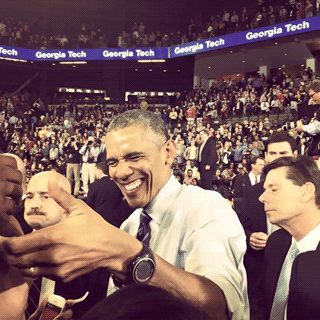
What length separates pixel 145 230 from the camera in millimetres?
1546

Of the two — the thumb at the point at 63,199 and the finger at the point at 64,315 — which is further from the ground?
the thumb at the point at 63,199

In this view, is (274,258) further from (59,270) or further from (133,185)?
(59,270)

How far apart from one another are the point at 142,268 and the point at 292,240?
4.63 ft

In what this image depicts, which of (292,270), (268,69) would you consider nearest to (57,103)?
(268,69)

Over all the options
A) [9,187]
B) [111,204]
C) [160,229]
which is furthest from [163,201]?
[111,204]

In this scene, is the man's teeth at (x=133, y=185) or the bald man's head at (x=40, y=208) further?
the bald man's head at (x=40, y=208)

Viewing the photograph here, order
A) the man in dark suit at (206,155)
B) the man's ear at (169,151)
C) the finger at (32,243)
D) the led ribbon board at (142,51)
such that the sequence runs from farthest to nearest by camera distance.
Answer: the led ribbon board at (142,51), the man in dark suit at (206,155), the man's ear at (169,151), the finger at (32,243)

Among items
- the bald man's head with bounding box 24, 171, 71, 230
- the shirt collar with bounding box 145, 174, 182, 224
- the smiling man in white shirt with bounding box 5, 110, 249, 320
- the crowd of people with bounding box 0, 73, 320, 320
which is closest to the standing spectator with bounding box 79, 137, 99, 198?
the crowd of people with bounding box 0, 73, 320, 320

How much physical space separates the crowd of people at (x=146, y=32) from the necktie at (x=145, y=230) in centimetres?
2061

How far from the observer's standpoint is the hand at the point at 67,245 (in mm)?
840

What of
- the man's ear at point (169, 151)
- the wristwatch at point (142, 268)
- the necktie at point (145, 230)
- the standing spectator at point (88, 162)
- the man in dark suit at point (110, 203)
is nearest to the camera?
the wristwatch at point (142, 268)

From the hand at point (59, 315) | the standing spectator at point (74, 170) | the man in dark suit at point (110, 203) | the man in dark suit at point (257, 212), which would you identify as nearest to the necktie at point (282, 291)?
the hand at point (59, 315)

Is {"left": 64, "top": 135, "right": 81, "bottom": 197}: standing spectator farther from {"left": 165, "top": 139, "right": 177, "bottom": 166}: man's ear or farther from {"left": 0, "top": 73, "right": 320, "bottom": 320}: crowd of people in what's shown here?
{"left": 165, "top": 139, "right": 177, "bottom": 166}: man's ear

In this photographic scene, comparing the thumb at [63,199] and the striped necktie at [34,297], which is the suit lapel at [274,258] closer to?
the striped necktie at [34,297]
